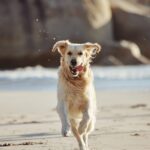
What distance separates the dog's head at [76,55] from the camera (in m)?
8.79

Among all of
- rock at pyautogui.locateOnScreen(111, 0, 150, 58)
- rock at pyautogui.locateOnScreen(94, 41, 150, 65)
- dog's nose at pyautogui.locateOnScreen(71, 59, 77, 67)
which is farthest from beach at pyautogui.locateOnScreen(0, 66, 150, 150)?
rock at pyautogui.locateOnScreen(111, 0, 150, 58)

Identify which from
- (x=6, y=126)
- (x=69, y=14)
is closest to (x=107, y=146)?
(x=6, y=126)

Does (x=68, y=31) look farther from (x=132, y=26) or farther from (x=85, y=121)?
(x=85, y=121)

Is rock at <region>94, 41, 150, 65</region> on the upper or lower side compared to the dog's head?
lower

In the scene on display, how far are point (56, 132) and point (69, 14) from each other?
24.7 m

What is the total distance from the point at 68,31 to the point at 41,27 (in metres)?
1.35

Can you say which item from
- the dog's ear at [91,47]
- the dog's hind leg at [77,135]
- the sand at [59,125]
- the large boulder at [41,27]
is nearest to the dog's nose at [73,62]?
the dog's ear at [91,47]

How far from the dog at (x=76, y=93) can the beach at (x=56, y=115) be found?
295mm

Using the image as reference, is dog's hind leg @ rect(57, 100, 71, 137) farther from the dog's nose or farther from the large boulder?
the large boulder

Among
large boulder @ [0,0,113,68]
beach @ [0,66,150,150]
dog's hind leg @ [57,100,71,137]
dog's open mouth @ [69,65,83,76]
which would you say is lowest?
large boulder @ [0,0,113,68]

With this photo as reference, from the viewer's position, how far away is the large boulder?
3356 cm

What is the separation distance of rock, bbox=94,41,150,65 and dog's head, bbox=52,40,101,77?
22.7 metres

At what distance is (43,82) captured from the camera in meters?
22.5

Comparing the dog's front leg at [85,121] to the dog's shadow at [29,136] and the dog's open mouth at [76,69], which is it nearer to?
the dog's open mouth at [76,69]
